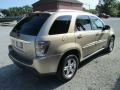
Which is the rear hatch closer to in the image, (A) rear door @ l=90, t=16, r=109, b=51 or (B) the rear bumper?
(B) the rear bumper

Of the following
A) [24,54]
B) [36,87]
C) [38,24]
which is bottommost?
[36,87]

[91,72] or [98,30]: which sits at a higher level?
[98,30]

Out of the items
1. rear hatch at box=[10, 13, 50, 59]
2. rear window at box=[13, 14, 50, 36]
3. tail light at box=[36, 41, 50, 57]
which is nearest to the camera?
tail light at box=[36, 41, 50, 57]

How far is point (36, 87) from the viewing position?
483 cm

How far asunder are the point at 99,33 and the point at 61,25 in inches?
85.4

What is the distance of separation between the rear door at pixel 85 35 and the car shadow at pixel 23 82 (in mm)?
1243

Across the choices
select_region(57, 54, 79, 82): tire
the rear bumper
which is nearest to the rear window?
the rear bumper

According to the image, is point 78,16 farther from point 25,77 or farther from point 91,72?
point 25,77

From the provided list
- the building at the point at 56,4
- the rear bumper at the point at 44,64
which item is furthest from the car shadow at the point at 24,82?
the building at the point at 56,4

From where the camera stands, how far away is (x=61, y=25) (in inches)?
190

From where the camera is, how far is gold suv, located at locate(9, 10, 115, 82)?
14.4 ft

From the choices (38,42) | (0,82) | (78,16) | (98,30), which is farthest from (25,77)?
(98,30)

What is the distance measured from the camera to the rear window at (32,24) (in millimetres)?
4590

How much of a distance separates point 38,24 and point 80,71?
6.71ft
